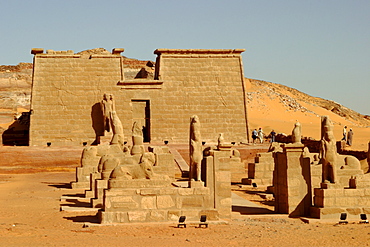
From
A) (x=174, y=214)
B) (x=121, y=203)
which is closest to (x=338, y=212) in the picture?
(x=174, y=214)

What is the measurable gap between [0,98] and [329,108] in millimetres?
39939

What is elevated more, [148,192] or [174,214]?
[148,192]

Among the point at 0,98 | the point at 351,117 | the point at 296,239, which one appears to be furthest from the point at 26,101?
the point at 296,239

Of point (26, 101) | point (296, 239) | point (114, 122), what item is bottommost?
point (296, 239)

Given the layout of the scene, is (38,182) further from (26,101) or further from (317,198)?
(26,101)

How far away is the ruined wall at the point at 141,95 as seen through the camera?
103 ft

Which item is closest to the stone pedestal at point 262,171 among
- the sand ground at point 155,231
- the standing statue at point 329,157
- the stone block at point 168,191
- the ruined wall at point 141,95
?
the sand ground at point 155,231

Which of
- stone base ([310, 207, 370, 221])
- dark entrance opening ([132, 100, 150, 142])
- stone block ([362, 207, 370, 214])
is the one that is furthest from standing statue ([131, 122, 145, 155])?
dark entrance opening ([132, 100, 150, 142])

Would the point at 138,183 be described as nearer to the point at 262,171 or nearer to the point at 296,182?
the point at 296,182

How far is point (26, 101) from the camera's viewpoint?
5031 centimetres

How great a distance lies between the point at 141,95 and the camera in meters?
32.3

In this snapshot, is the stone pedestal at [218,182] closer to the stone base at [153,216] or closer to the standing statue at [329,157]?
the stone base at [153,216]

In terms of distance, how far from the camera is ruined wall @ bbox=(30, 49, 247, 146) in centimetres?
3150

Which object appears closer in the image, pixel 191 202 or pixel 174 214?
pixel 174 214
